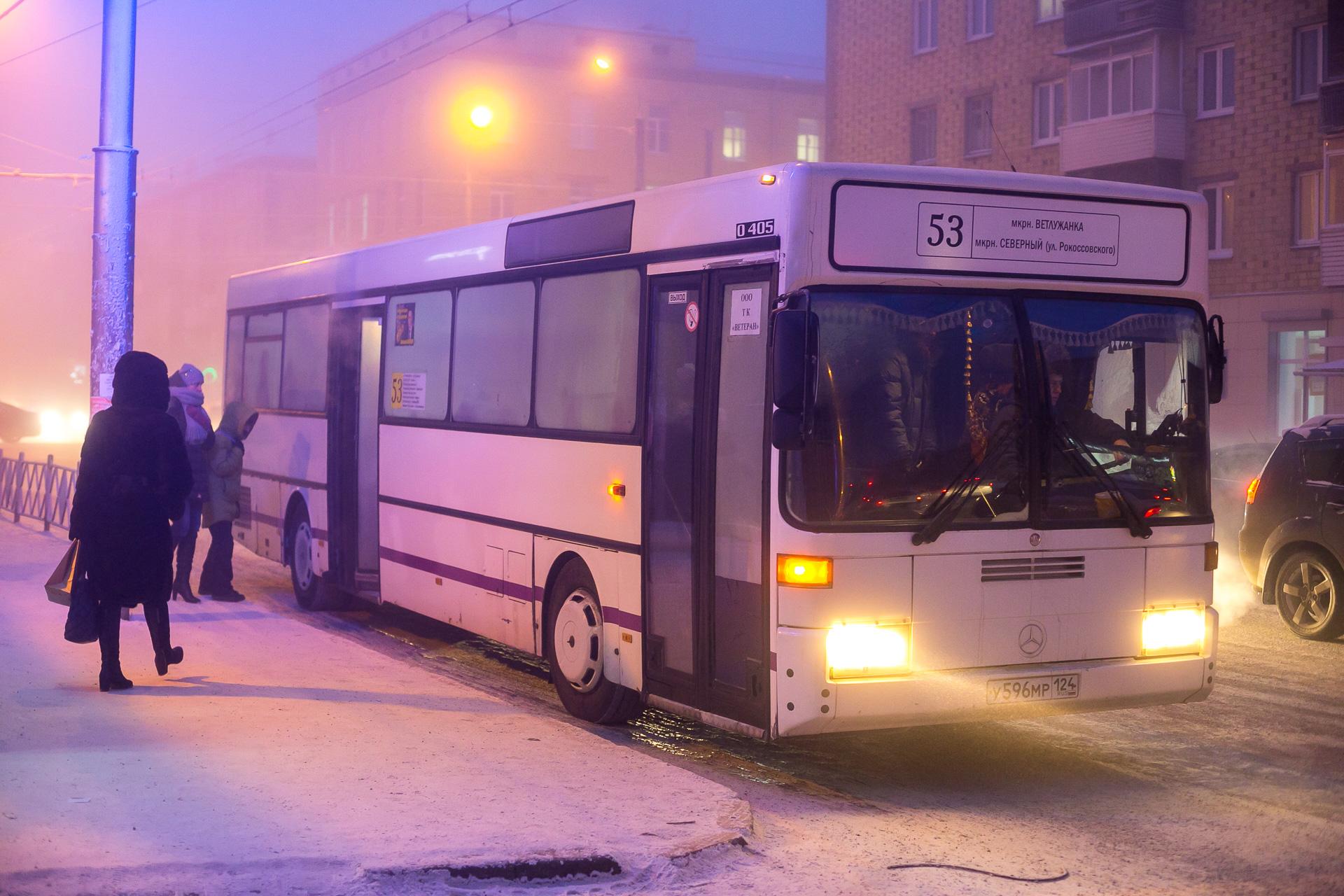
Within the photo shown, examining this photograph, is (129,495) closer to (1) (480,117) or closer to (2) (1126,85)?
(1) (480,117)

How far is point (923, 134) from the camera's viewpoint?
149 ft

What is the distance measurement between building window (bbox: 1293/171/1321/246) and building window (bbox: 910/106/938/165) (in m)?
11.6

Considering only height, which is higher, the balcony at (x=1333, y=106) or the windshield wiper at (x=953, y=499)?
the balcony at (x=1333, y=106)

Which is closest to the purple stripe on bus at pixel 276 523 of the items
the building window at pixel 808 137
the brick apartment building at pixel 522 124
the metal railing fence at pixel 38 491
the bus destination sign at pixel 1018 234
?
the metal railing fence at pixel 38 491

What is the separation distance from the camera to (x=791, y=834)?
6828mm

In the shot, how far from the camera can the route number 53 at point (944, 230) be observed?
756 centimetres

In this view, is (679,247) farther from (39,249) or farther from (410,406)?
(39,249)

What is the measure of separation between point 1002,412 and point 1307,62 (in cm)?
3119

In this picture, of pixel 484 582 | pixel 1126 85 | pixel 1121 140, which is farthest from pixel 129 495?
pixel 1126 85

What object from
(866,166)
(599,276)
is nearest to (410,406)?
(599,276)

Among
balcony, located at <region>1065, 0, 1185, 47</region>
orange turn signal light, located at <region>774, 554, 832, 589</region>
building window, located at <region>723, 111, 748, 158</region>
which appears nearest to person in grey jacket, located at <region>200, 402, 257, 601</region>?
orange turn signal light, located at <region>774, 554, 832, 589</region>

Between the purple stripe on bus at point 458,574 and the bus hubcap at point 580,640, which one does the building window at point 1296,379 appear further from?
the bus hubcap at point 580,640

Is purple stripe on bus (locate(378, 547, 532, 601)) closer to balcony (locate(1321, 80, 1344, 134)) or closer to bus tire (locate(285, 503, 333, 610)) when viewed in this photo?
bus tire (locate(285, 503, 333, 610))

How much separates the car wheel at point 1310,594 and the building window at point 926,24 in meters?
33.9
